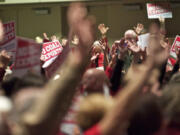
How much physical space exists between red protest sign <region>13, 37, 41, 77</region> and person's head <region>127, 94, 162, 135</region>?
933mm

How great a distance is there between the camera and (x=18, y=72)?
2.63 metres

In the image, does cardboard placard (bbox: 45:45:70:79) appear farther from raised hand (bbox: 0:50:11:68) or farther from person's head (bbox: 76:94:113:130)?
person's head (bbox: 76:94:113:130)

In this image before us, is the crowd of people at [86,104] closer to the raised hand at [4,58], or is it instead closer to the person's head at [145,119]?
the person's head at [145,119]

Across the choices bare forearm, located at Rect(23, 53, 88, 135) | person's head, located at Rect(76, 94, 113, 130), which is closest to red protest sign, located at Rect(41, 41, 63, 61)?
person's head, located at Rect(76, 94, 113, 130)

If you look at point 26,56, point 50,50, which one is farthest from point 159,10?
point 26,56

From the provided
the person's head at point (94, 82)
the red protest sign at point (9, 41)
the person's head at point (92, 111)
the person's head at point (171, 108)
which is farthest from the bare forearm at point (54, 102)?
the red protest sign at point (9, 41)

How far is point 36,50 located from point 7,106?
0.99 meters

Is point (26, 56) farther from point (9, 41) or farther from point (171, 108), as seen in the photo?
point (9, 41)

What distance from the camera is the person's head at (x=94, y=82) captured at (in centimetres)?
260

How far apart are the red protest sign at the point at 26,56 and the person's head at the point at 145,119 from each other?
93cm

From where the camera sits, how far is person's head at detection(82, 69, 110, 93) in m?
2.60

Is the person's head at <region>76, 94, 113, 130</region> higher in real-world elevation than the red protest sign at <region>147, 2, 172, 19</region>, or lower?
lower

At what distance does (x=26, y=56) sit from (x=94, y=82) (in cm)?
54

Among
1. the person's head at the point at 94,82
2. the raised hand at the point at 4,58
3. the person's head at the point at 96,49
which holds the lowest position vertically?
the person's head at the point at 96,49
